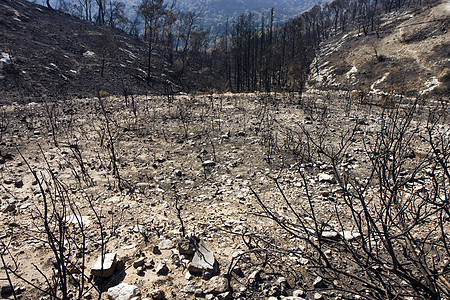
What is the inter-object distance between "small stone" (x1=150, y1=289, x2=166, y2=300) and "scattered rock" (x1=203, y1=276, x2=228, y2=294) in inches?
14.2

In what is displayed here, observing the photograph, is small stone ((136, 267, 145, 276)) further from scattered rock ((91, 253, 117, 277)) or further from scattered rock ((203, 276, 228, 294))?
scattered rock ((203, 276, 228, 294))

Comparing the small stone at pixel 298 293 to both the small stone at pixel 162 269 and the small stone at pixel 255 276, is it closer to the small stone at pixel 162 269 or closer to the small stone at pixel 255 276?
the small stone at pixel 255 276

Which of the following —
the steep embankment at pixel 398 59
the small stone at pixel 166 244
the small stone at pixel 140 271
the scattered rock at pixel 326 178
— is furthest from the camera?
the steep embankment at pixel 398 59

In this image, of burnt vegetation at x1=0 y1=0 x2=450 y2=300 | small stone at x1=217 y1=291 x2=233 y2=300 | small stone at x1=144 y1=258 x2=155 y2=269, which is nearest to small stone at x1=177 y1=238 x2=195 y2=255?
burnt vegetation at x1=0 y1=0 x2=450 y2=300

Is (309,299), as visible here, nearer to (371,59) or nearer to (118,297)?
(118,297)

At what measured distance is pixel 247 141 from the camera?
6.40 meters

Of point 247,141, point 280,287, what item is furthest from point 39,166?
point 280,287

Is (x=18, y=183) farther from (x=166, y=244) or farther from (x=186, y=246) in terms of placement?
(x=186, y=246)

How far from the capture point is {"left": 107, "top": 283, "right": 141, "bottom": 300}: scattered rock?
2128 mm

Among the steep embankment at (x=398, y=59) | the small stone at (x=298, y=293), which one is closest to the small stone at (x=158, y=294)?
the small stone at (x=298, y=293)

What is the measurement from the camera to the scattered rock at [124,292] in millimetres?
2128

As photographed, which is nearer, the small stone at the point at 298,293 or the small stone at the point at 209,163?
the small stone at the point at 298,293

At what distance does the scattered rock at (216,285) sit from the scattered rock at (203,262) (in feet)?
0.41

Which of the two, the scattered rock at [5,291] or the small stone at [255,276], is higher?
the scattered rock at [5,291]
